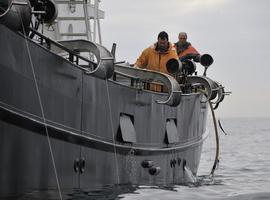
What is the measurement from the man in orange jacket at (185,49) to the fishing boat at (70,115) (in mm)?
3099

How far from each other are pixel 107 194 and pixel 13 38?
349 centimetres

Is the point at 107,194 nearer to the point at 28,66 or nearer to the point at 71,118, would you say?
the point at 71,118

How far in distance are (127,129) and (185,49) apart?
646 cm

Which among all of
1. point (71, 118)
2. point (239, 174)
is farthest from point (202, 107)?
point (71, 118)

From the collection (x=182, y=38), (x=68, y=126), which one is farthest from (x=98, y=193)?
(x=182, y=38)

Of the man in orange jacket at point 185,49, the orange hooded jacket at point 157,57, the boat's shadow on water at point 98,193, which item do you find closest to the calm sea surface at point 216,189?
the boat's shadow on water at point 98,193

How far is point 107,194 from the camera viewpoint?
38.0ft

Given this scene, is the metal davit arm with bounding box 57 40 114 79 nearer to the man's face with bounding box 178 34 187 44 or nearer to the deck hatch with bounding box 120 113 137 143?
the deck hatch with bounding box 120 113 137 143

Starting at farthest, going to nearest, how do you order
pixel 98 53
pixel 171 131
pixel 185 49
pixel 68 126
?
pixel 185 49 → pixel 171 131 → pixel 68 126 → pixel 98 53

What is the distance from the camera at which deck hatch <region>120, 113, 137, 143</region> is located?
12484mm

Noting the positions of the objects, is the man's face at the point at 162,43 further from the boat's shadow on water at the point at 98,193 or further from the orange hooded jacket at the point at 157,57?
the boat's shadow on water at the point at 98,193

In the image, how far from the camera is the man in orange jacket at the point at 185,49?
18578mm

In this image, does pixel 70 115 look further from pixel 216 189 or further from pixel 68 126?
pixel 216 189

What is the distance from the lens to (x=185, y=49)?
18828 mm
